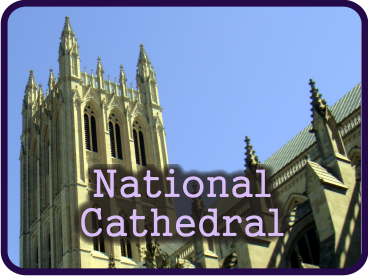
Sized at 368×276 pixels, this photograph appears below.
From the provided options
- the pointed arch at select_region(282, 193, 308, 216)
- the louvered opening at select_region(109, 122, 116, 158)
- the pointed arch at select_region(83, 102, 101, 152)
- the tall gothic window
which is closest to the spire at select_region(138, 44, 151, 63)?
the louvered opening at select_region(109, 122, 116, 158)

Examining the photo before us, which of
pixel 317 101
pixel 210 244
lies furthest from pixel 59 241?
pixel 317 101

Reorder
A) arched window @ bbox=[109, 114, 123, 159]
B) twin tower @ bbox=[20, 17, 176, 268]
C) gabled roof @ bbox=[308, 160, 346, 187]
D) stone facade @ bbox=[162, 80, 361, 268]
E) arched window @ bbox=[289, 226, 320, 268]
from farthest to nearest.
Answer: arched window @ bbox=[109, 114, 123, 159] < twin tower @ bbox=[20, 17, 176, 268] < arched window @ bbox=[289, 226, 320, 268] < gabled roof @ bbox=[308, 160, 346, 187] < stone facade @ bbox=[162, 80, 361, 268]

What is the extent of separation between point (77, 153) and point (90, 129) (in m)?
3.66

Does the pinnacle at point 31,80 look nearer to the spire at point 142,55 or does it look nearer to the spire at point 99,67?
the spire at point 99,67

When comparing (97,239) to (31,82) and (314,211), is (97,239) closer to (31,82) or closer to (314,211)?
(31,82)

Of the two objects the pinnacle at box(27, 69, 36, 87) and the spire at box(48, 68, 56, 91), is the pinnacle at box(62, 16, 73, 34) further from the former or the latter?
the pinnacle at box(27, 69, 36, 87)

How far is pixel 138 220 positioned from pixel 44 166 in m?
10.2

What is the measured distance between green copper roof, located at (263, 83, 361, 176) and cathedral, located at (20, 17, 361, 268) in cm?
9

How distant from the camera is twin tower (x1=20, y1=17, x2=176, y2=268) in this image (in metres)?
42.2

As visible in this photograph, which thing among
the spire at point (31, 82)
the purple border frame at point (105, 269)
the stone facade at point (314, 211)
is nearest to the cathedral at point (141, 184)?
the stone facade at point (314, 211)

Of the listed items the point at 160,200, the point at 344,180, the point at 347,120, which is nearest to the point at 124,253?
the point at 160,200

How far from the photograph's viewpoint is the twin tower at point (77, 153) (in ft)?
139

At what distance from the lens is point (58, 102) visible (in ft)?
158

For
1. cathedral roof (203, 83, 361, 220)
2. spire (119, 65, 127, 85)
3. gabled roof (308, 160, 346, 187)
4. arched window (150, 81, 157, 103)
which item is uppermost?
spire (119, 65, 127, 85)
